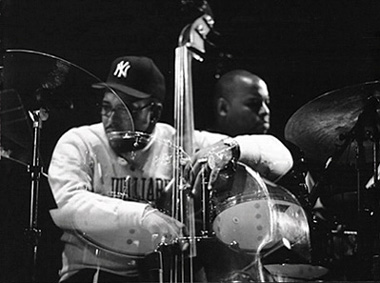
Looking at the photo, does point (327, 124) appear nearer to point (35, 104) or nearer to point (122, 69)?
point (122, 69)

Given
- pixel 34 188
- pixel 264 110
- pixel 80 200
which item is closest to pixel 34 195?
pixel 34 188

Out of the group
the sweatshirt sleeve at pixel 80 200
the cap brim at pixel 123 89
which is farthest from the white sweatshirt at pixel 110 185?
the cap brim at pixel 123 89

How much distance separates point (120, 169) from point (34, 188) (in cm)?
24

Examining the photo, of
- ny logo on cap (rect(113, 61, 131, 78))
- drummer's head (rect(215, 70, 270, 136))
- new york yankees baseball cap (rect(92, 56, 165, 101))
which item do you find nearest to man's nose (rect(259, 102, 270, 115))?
drummer's head (rect(215, 70, 270, 136))

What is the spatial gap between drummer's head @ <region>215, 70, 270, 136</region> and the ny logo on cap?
253 mm

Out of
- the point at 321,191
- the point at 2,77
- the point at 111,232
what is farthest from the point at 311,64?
the point at 2,77

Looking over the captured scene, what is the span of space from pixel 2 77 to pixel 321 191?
943 millimetres

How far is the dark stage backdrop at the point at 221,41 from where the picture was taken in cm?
163

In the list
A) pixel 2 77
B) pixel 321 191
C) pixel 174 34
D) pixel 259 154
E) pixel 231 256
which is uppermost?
pixel 174 34

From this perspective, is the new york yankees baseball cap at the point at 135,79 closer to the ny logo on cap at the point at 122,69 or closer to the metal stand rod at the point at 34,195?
the ny logo on cap at the point at 122,69

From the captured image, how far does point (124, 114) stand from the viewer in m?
1.64

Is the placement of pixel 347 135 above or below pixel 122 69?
below

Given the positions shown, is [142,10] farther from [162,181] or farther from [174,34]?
[162,181]

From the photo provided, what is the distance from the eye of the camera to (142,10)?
164 cm
